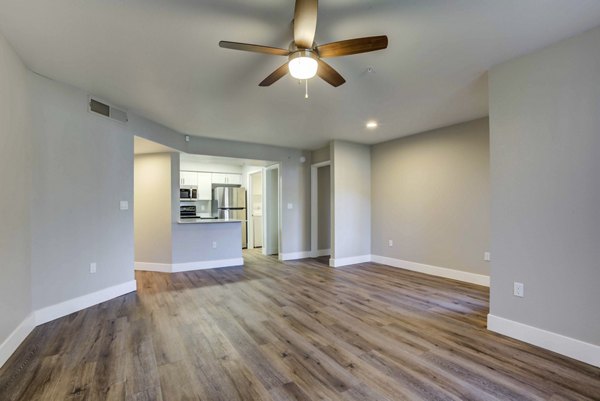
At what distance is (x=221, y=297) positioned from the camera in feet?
11.6

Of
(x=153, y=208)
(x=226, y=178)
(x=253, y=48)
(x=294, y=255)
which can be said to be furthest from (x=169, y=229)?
(x=253, y=48)

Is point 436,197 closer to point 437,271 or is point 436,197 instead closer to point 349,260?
point 437,271

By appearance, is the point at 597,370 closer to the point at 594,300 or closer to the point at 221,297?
the point at 594,300

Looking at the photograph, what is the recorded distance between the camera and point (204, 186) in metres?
7.38

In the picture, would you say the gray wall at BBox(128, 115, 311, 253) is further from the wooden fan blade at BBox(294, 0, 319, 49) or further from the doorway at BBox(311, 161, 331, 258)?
the wooden fan blade at BBox(294, 0, 319, 49)

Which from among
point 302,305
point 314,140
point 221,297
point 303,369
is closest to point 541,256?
point 303,369

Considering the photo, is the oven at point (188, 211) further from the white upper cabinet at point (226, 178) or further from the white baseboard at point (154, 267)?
the white baseboard at point (154, 267)

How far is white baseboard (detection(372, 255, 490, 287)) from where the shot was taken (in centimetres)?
404

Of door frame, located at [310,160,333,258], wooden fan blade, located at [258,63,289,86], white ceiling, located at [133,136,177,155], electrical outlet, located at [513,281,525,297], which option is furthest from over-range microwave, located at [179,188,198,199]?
electrical outlet, located at [513,281,525,297]

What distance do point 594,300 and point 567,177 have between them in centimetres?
91

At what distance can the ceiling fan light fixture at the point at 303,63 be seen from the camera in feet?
5.89

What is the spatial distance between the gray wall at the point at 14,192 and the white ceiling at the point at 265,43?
10.2 inches

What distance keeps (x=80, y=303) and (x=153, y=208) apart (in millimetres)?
2091

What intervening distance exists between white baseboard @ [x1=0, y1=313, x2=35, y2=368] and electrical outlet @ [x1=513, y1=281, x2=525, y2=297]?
405 centimetres
